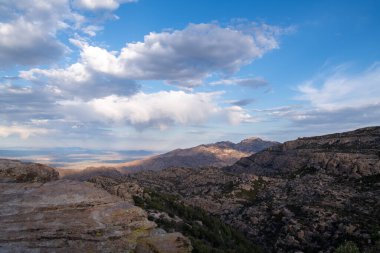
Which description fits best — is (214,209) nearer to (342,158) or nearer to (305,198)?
(305,198)

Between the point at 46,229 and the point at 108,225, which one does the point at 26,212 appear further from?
the point at 108,225

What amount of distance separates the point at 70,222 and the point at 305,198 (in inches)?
4359

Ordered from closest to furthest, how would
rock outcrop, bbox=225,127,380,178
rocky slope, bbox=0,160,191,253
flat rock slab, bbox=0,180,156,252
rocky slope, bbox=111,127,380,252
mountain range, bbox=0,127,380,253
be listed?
flat rock slab, bbox=0,180,156,252, rocky slope, bbox=0,160,191,253, mountain range, bbox=0,127,380,253, rocky slope, bbox=111,127,380,252, rock outcrop, bbox=225,127,380,178

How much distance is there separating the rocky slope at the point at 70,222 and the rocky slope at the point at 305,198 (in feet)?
188

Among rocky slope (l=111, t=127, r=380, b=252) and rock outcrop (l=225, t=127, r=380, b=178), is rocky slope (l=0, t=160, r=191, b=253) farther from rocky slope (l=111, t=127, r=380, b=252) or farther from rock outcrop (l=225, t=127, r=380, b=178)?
rock outcrop (l=225, t=127, r=380, b=178)

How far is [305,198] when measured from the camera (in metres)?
126

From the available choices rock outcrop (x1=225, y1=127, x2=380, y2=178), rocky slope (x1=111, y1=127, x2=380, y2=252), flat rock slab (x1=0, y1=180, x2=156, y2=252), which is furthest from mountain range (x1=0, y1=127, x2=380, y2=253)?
rock outcrop (x1=225, y1=127, x2=380, y2=178)

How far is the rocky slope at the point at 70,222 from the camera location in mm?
26719

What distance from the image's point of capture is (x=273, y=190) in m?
148

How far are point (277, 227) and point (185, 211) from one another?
1328 inches

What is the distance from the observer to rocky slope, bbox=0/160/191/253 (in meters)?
26.7

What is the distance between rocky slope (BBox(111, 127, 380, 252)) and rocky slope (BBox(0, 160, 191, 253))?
57.3 m

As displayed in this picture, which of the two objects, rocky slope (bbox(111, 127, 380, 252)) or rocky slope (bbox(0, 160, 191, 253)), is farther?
rocky slope (bbox(111, 127, 380, 252))

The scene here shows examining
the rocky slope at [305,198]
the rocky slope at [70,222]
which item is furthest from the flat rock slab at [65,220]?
the rocky slope at [305,198]
